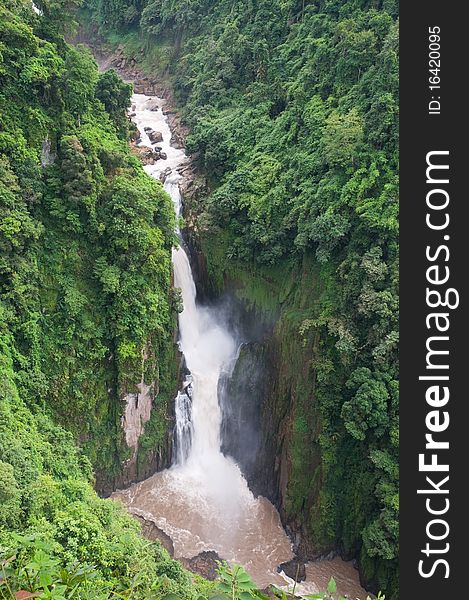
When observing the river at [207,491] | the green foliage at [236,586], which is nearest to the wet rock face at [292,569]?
the river at [207,491]

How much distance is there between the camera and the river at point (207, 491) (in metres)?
15.3

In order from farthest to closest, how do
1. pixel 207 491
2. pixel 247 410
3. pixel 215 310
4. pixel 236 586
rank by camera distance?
pixel 215 310, pixel 247 410, pixel 207 491, pixel 236 586

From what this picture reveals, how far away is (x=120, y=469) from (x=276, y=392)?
6.20 meters

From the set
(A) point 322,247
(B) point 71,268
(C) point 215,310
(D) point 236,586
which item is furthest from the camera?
(C) point 215,310

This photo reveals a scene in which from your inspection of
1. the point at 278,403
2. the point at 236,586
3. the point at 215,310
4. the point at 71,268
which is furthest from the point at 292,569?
the point at 236,586

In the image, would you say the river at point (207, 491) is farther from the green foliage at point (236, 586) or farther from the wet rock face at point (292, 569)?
the green foliage at point (236, 586)

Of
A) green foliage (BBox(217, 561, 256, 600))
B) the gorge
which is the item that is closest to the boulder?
the gorge

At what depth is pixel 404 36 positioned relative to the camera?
542 centimetres

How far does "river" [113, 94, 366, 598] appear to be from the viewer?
15.3 metres

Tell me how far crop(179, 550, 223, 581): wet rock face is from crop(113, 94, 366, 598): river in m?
0.21

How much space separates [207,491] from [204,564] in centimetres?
287

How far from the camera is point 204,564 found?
Result: 14609 millimetres

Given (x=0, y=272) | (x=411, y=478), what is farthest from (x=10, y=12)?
(x=411, y=478)

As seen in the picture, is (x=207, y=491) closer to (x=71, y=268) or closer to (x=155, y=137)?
(x=71, y=268)
